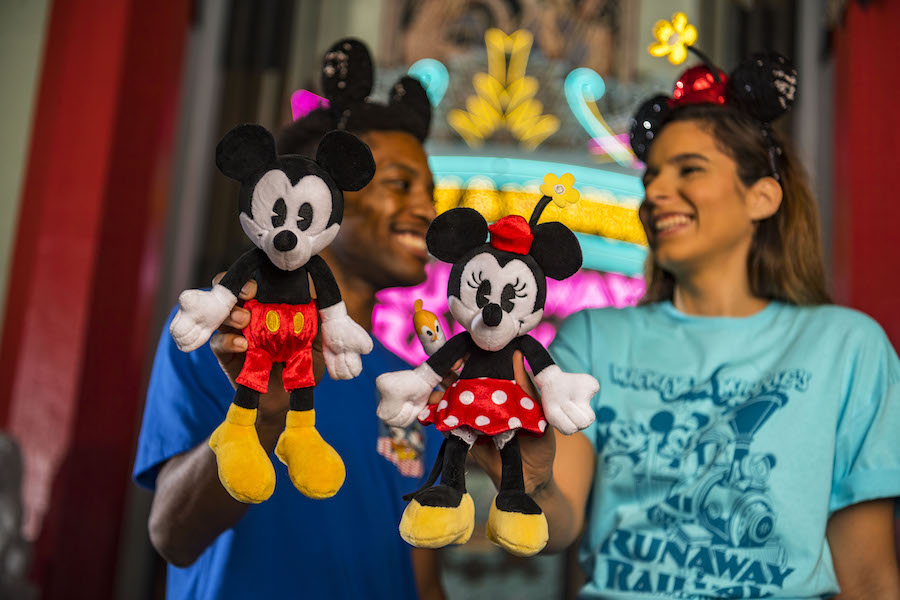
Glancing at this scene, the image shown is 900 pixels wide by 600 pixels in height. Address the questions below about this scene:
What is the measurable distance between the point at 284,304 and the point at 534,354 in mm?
234

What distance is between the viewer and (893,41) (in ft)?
5.96

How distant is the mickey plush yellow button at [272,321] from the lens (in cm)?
74

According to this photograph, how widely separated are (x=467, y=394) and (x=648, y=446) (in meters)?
0.45

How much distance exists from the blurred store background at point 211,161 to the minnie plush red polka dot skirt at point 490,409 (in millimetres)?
1023

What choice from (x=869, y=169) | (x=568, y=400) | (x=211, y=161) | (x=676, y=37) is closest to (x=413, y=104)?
(x=676, y=37)

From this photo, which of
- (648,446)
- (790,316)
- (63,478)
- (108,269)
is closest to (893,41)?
(790,316)

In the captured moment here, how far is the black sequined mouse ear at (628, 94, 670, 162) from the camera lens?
1240mm

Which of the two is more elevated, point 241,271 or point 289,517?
point 241,271

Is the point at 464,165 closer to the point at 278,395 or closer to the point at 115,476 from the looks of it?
the point at 115,476

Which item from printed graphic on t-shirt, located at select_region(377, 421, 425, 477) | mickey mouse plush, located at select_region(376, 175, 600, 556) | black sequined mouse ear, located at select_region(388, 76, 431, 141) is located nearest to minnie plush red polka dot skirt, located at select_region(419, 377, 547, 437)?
mickey mouse plush, located at select_region(376, 175, 600, 556)

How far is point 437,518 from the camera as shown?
0.71 m

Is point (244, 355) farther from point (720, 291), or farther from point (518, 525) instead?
point (720, 291)

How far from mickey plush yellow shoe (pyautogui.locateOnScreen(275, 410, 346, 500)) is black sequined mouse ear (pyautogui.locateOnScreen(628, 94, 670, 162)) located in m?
0.73

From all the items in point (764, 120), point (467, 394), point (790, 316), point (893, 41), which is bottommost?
point (467, 394)
